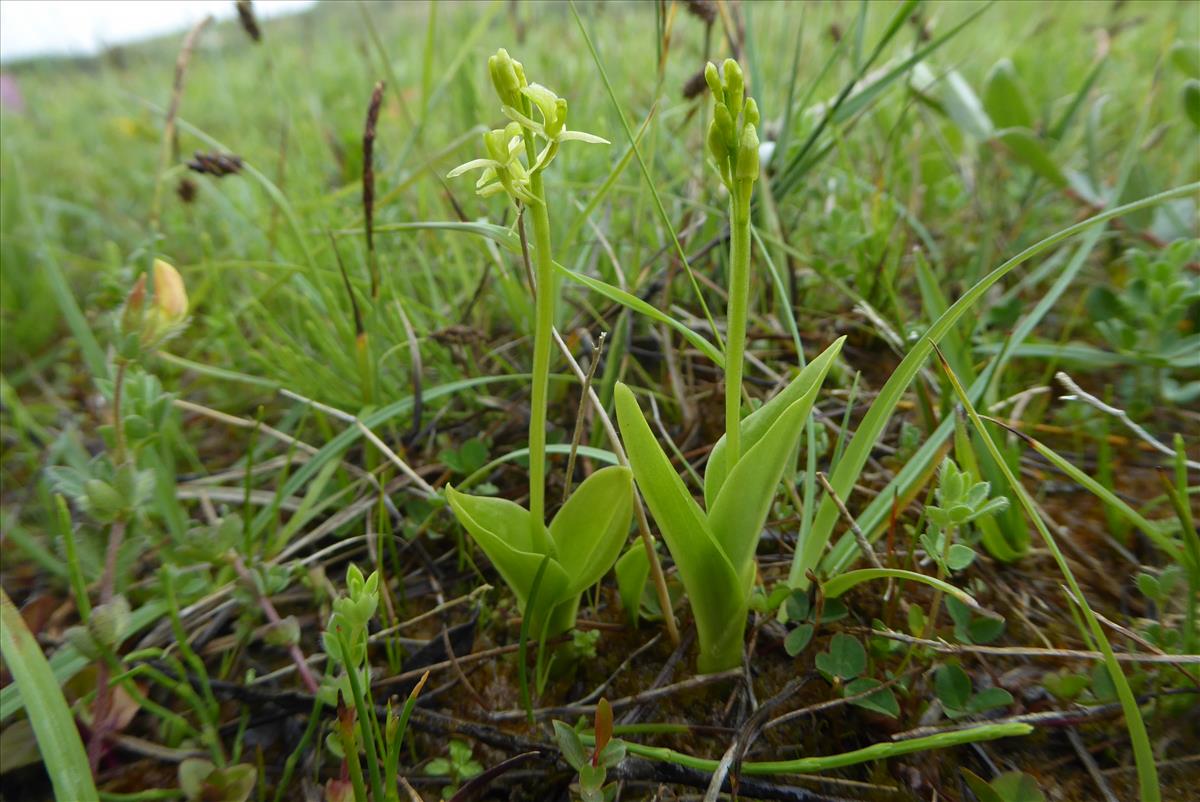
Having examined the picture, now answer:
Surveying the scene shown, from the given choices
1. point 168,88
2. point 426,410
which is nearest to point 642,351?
point 426,410

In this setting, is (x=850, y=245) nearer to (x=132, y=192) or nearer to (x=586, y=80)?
(x=586, y=80)

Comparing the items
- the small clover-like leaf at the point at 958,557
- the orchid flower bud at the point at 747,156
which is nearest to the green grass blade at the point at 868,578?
the small clover-like leaf at the point at 958,557

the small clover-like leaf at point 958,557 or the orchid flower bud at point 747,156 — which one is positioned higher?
the orchid flower bud at point 747,156

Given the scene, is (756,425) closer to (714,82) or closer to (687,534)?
(687,534)

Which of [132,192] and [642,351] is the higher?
[132,192]

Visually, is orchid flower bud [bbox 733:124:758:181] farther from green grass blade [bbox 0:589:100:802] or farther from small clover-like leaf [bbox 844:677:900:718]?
green grass blade [bbox 0:589:100:802]

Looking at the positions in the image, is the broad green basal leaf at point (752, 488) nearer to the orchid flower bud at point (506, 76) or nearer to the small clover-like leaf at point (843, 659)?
the small clover-like leaf at point (843, 659)

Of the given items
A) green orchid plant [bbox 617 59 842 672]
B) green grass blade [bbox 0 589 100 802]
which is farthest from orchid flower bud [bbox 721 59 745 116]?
green grass blade [bbox 0 589 100 802]
